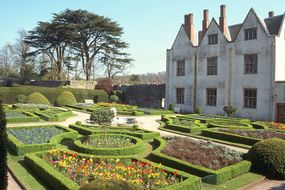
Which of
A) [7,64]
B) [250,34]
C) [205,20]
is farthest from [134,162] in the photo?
[7,64]

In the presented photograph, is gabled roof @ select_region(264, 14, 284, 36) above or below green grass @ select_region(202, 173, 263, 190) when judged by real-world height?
above

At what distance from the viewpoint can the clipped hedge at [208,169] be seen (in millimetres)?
9367

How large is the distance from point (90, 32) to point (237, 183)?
4296 cm

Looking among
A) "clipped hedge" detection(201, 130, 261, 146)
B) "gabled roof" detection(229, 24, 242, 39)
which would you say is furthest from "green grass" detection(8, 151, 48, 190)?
"gabled roof" detection(229, 24, 242, 39)

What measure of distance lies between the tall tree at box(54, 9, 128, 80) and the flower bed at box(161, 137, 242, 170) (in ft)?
124

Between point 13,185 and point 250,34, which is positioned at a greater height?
point 250,34

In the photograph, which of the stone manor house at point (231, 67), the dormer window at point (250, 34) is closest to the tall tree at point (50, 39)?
the stone manor house at point (231, 67)

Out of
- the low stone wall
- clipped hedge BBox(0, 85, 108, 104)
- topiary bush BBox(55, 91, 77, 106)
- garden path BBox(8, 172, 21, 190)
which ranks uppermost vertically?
the low stone wall

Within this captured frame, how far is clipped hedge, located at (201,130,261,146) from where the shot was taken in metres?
15.1

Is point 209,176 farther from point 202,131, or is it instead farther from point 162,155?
point 202,131

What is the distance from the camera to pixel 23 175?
9.41 m

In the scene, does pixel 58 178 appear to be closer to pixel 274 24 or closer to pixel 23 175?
pixel 23 175

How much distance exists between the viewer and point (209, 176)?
30.6 ft

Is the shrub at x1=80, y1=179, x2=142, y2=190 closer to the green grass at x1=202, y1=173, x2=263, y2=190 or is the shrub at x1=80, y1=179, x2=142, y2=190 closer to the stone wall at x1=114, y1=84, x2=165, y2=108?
the green grass at x1=202, y1=173, x2=263, y2=190
